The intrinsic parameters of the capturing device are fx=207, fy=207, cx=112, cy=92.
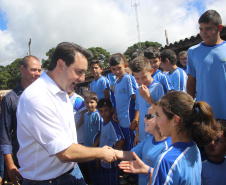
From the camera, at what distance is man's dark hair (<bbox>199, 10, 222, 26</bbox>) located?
2590 millimetres

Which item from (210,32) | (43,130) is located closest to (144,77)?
(210,32)

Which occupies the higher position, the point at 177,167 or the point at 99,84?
the point at 99,84

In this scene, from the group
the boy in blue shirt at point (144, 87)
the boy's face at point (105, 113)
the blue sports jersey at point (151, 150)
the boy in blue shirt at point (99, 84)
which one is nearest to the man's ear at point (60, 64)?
the blue sports jersey at point (151, 150)

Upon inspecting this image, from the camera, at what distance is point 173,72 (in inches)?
185

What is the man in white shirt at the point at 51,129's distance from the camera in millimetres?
1669

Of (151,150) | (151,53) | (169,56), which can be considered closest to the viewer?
(151,150)

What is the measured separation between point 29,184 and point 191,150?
1.38 metres

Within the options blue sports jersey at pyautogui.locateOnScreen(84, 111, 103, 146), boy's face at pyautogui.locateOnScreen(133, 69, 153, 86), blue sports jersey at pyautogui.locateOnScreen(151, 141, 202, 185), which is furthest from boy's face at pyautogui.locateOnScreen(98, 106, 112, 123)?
blue sports jersey at pyautogui.locateOnScreen(151, 141, 202, 185)

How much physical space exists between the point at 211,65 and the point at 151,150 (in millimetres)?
1295

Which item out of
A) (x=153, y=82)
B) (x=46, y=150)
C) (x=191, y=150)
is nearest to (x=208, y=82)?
(x=153, y=82)

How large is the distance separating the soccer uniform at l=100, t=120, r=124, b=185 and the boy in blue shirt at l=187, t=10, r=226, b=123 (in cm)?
153

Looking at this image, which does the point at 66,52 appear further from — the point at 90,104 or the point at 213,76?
the point at 90,104

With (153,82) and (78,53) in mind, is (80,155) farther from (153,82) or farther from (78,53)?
(153,82)

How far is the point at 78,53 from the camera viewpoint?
2.05m
